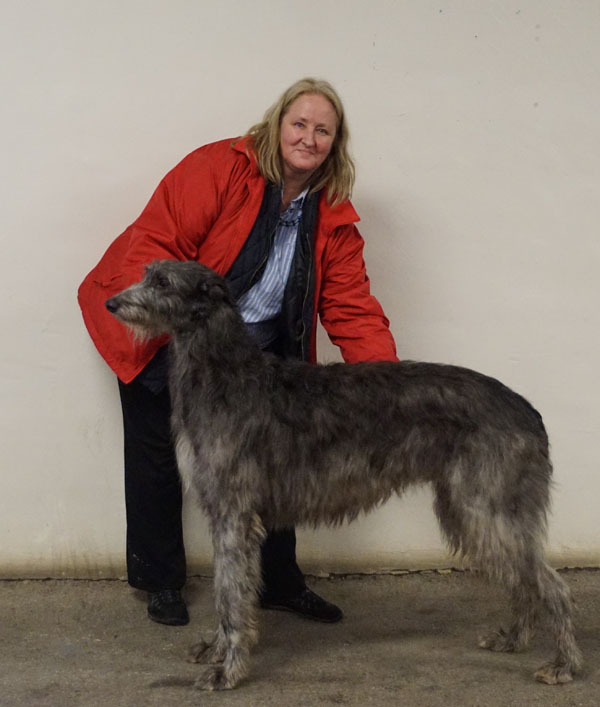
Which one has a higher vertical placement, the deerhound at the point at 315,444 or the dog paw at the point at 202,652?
the deerhound at the point at 315,444

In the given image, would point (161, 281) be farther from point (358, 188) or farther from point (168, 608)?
point (168, 608)

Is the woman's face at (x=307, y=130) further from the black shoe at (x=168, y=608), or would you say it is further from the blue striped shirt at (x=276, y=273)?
the black shoe at (x=168, y=608)

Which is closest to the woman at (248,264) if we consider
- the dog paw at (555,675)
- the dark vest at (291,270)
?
the dark vest at (291,270)

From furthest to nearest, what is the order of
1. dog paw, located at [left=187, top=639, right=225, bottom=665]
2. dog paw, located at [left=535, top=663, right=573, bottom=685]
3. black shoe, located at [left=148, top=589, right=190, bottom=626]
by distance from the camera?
black shoe, located at [left=148, top=589, right=190, bottom=626] < dog paw, located at [left=187, top=639, right=225, bottom=665] < dog paw, located at [left=535, top=663, right=573, bottom=685]

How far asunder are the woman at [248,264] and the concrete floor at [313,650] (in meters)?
0.20

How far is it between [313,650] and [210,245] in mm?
1721

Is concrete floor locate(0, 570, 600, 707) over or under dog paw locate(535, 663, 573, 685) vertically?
under

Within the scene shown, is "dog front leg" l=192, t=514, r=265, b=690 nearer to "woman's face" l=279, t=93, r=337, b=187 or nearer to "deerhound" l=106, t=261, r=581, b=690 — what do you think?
"deerhound" l=106, t=261, r=581, b=690

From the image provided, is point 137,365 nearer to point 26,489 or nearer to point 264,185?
point 264,185

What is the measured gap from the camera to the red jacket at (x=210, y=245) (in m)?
3.65

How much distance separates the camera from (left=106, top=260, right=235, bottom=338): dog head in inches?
129

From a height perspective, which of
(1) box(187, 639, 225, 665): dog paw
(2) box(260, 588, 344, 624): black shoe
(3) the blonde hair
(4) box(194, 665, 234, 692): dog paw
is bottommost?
(2) box(260, 588, 344, 624): black shoe

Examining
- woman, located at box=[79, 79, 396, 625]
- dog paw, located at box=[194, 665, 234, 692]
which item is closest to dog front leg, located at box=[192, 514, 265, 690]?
dog paw, located at box=[194, 665, 234, 692]

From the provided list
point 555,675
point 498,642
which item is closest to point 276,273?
point 498,642
